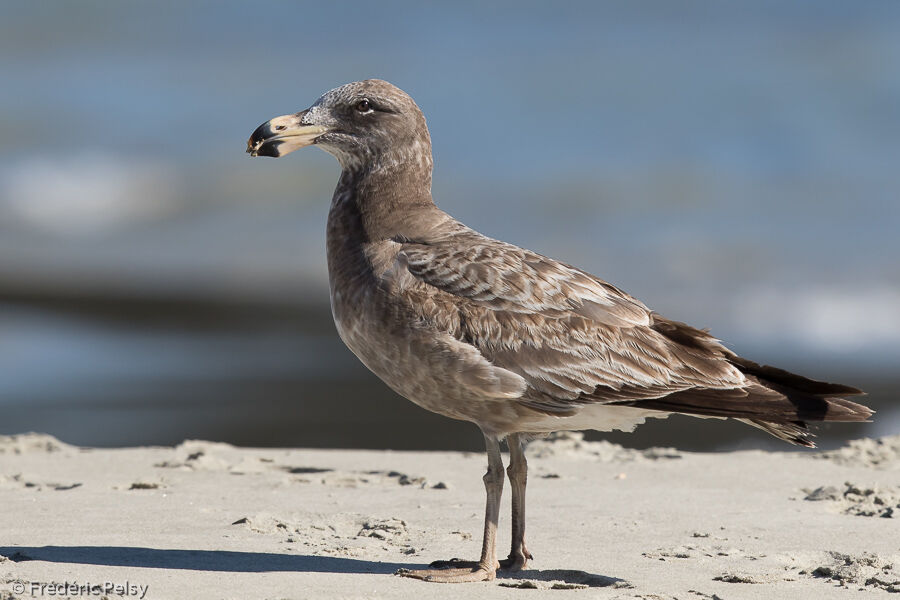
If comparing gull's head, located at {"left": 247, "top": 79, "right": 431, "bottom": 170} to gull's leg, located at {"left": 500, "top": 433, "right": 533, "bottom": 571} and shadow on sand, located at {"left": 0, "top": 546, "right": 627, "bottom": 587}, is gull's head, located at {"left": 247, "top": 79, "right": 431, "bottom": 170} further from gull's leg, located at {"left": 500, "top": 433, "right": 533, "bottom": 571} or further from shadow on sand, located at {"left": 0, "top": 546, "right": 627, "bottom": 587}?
shadow on sand, located at {"left": 0, "top": 546, "right": 627, "bottom": 587}

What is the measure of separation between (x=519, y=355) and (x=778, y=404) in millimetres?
1102

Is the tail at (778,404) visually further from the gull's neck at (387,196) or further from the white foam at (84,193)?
the white foam at (84,193)

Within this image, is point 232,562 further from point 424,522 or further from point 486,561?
point 424,522

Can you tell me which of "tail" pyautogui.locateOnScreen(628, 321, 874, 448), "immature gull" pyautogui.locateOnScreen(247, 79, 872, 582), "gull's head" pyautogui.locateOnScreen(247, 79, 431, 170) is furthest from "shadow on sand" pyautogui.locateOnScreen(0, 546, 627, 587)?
"gull's head" pyautogui.locateOnScreen(247, 79, 431, 170)

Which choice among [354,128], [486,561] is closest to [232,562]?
[486,561]

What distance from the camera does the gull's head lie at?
6227mm

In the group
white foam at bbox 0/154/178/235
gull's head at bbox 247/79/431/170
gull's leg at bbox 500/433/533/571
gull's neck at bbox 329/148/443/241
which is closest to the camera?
gull's leg at bbox 500/433/533/571

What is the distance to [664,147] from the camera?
23.1 metres

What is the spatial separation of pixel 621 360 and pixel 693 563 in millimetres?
953

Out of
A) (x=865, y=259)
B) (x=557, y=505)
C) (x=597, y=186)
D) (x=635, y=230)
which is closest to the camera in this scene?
(x=557, y=505)

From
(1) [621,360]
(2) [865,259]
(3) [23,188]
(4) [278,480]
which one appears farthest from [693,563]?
(3) [23,188]

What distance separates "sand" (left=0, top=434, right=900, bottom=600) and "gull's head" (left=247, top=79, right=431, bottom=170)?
1783 mm

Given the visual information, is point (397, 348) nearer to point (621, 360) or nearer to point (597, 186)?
point (621, 360)

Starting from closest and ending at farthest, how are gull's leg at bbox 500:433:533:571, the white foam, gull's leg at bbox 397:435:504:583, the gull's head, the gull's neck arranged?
gull's leg at bbox 397:435:504:583
gull's leg at bbox 500:433:533:571
the gull's neck
the gull's head
the white foam
